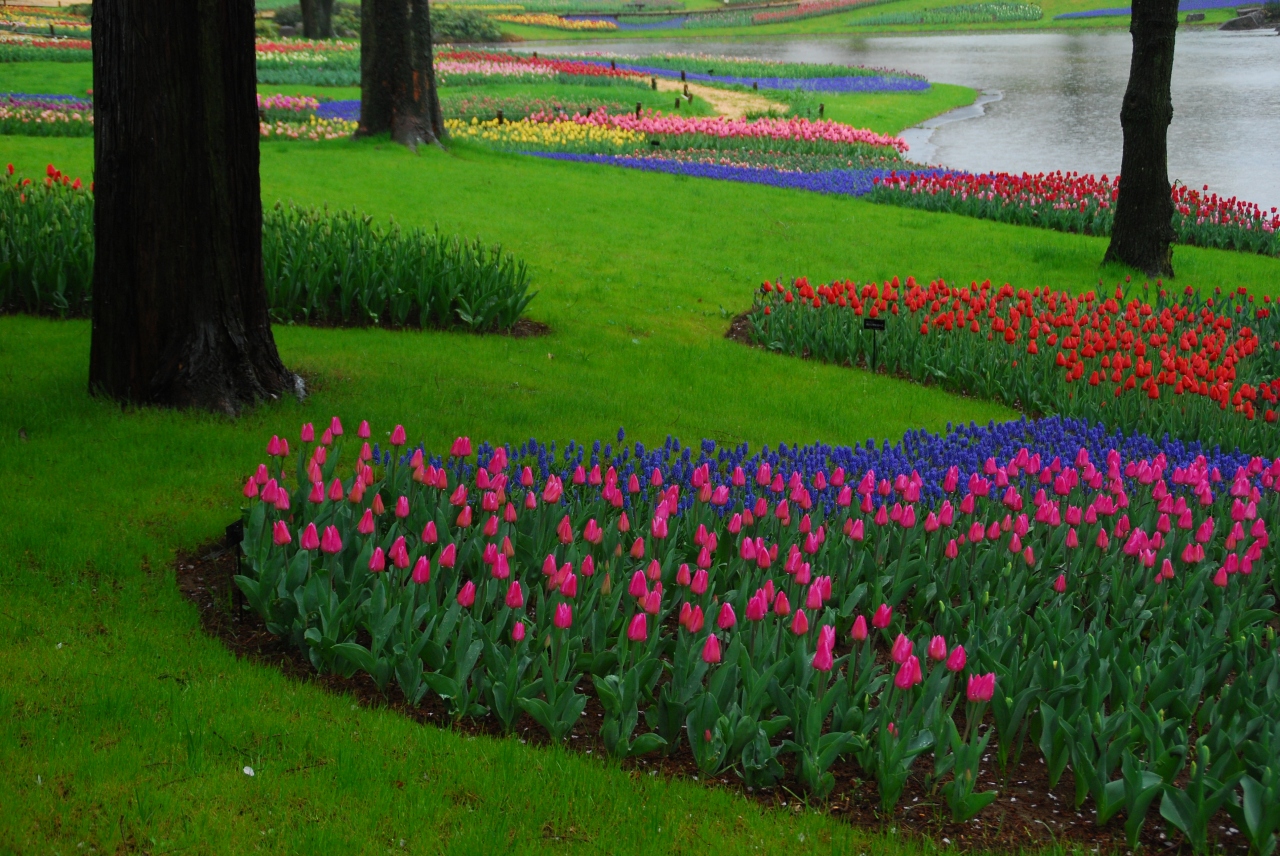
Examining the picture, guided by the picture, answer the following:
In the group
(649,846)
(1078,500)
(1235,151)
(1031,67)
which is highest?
(1031,67)

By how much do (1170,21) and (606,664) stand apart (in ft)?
35.2

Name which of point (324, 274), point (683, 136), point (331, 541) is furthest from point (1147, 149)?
point (683, 136)

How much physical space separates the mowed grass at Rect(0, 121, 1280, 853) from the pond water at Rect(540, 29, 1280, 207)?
972 cm

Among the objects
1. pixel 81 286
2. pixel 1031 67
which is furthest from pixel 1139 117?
pixel 1031 67

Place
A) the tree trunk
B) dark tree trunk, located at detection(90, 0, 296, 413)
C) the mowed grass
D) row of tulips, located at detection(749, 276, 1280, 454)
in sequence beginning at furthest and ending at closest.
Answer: the tree trunk, row of tulips, located at detection(749, 276, 1280, 454), dark tree trunk, located at detection(90, 0, 296, 413), the mowed grass

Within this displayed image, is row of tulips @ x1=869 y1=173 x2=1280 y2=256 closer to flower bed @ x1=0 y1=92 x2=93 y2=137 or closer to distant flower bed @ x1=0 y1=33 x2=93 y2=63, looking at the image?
flower bed @ x1=0 y1=92 x2=93 y2=137

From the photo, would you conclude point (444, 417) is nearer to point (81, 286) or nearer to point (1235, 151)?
point (81, 286)

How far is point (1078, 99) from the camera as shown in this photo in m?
32.7

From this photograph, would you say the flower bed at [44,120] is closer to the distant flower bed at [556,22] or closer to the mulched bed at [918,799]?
the mulched bed at [918,799]

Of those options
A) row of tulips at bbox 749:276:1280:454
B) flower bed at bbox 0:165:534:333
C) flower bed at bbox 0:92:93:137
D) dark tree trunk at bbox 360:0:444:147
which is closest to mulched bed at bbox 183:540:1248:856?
row of tulips at bbox 749:276:1280:454

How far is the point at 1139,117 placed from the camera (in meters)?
12.5

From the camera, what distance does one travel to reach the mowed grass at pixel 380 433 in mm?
3385

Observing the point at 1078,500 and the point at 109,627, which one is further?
the point at 1078,500

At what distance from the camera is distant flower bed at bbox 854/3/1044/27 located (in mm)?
70562
